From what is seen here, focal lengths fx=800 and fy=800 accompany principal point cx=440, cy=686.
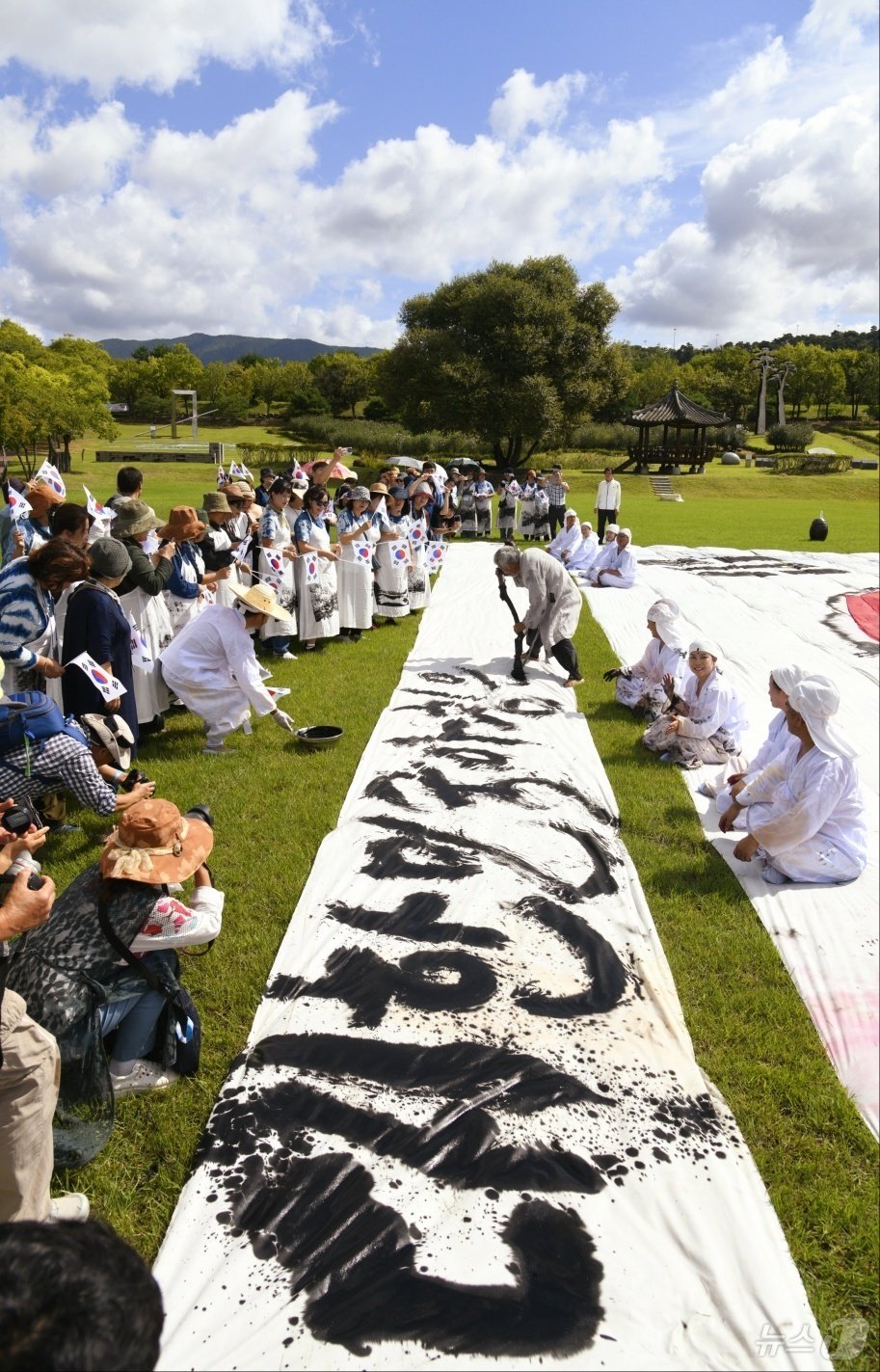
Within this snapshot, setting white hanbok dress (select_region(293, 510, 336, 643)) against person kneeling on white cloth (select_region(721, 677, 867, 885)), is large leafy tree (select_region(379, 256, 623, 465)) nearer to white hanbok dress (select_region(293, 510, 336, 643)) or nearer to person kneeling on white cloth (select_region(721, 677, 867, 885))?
white hanbok dress (select_region(293, 510, 336, 643))

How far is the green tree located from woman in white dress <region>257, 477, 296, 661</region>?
5423 centimetres

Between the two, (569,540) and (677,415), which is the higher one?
(677,415)

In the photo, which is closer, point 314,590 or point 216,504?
point 216,504

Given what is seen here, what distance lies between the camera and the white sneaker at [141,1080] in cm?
303

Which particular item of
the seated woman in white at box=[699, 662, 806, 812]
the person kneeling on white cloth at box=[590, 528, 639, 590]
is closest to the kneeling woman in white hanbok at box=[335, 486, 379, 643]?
the person kneeling on white cloth at box=[590, 528, 639, 590]

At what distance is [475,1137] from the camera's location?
280cm

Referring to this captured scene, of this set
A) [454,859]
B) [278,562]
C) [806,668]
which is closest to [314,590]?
[278,562]

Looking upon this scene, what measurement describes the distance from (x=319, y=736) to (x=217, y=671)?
0.92m

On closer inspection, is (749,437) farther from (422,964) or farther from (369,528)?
(422,964)

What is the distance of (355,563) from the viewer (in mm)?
9383

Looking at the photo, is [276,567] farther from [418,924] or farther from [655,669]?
[418,924]

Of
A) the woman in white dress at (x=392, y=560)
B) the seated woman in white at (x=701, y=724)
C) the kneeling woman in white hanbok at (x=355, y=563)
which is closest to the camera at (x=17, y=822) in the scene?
the seated woman in white at (x=701, y=724)

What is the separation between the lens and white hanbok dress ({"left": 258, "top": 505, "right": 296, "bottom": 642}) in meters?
8.34

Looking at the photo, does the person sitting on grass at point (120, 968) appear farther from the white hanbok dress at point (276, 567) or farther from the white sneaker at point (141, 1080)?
the white hanbok dress at point (276, 567)
